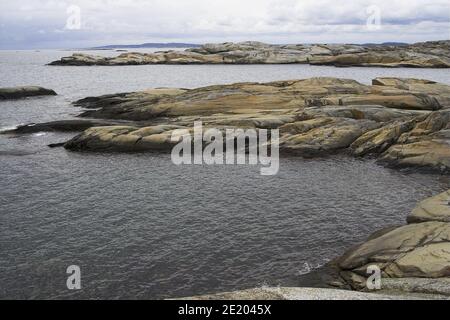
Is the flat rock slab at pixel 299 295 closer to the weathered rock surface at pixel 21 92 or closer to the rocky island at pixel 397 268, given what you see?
the rocky island at pixel 397 268

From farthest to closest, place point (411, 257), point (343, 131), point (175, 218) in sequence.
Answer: point (343, 131)
point (175, 218)
point (411, 257)

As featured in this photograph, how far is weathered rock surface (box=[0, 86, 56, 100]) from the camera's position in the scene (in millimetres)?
90438

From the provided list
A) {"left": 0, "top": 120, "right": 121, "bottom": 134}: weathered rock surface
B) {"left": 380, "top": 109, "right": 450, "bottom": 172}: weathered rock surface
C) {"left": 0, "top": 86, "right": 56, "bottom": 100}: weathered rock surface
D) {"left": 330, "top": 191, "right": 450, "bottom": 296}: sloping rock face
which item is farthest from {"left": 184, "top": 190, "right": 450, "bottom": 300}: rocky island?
{"left": 0, "top": 86, "right": 56, "bottom": 100}: weathered rock surface

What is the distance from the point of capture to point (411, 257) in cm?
1898

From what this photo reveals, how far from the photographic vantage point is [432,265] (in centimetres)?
1805

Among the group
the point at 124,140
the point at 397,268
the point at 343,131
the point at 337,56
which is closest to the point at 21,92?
the point at 124,140

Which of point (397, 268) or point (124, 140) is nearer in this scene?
point (397, 268)

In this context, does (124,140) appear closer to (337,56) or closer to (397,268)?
(397,268)

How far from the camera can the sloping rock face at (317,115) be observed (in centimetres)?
4319

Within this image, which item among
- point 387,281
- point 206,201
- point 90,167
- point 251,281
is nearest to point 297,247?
point 251,281

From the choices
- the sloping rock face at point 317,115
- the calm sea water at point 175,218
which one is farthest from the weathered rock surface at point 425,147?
the calm sea water at point 175,218

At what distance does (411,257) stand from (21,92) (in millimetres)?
90562

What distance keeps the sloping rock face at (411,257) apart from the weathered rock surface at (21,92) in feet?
280
